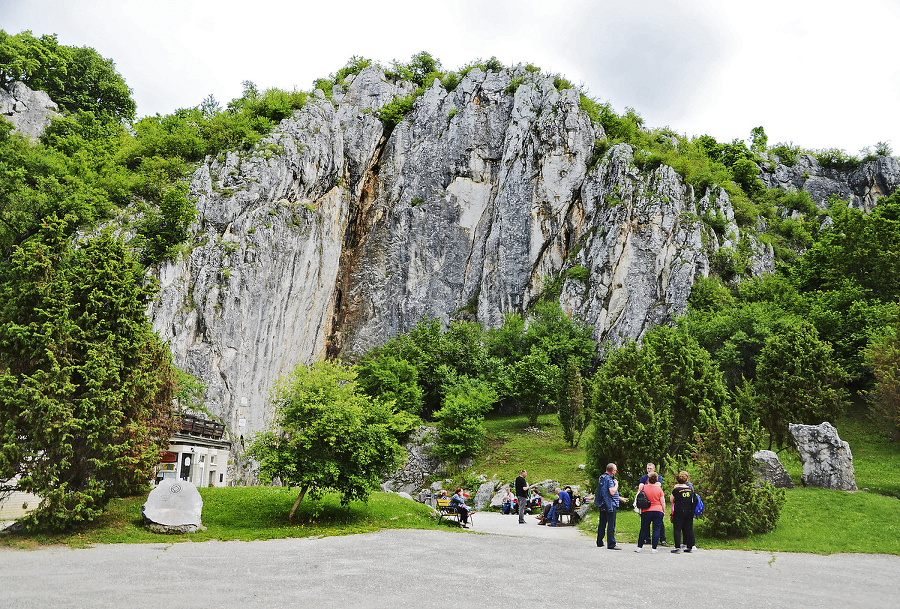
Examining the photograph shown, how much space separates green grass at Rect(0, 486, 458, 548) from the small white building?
188 inches

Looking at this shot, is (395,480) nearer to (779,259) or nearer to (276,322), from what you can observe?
(276,322)

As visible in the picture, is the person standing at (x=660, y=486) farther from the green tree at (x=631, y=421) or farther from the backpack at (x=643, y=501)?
the green tree at (x=631, y=421)

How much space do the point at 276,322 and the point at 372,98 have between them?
88.0ft

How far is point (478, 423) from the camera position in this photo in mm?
31234

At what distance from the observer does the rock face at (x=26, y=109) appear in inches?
1673

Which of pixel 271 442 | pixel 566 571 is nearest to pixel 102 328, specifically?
pixel 271 442

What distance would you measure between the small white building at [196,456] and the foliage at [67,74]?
39.4 meters

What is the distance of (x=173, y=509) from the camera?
13195 millimetres

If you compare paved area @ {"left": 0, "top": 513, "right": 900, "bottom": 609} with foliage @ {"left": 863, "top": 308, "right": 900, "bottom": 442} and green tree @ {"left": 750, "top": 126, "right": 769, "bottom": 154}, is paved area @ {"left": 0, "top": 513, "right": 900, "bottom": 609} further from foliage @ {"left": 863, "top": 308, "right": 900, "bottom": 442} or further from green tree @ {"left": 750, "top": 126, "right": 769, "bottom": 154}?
green tree @ {"left": 750, "top": 126, "right": 769, "bottom": 154}

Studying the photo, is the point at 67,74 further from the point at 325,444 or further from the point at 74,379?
the point at 325,444

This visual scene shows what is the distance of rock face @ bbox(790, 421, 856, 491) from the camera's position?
16.4 meters

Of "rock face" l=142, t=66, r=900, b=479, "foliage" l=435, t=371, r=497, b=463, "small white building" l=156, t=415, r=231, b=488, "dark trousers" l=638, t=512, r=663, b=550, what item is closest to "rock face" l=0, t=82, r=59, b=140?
"rock face" l=142, t=66, r=900, b=479

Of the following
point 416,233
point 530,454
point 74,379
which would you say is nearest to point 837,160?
point 416,233

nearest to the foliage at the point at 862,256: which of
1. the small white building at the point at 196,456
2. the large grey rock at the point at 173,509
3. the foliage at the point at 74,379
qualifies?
the large grey rock at the point at 173,509
